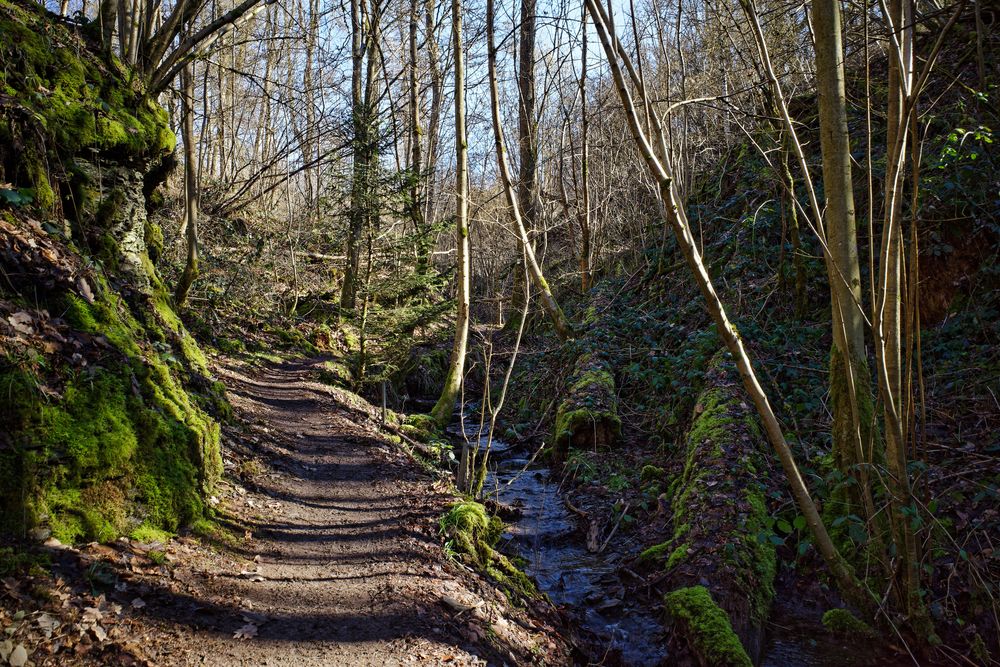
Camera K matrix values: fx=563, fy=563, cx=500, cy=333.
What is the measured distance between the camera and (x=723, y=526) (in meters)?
5.25

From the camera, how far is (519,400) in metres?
11.7

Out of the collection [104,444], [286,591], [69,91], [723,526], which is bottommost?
[723,526]

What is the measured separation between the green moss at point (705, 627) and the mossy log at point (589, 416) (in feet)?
12.9

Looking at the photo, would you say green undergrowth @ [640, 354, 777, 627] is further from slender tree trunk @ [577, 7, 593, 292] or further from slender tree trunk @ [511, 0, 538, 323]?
slender tree trunk @ [511, 0, 538, 323]

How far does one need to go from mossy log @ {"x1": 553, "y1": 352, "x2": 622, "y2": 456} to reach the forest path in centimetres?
270

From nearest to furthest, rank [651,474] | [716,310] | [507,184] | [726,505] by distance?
[716,310]
[726,505]
[651,474]
[507,184]

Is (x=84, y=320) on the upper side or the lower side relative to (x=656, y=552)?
upper

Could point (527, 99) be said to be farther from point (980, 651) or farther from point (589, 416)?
point (980, 651)

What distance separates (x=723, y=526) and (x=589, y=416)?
134 inches

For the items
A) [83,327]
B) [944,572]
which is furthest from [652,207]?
[83,327]

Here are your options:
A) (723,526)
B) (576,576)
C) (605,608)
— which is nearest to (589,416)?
(576,576)

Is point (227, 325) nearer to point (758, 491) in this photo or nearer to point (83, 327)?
point (83, 327)

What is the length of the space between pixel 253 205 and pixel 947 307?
17.7 metres

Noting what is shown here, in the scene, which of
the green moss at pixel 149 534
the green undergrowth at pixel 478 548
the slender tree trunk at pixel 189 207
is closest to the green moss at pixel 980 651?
the green undergrowth at pixel 478 548
